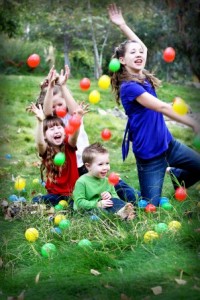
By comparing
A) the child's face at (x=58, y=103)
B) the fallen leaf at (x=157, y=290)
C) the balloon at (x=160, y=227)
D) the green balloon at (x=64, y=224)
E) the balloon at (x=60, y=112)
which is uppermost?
the child's face at (x=58, y=103)

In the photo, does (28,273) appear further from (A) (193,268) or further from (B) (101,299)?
(A) (193,268)

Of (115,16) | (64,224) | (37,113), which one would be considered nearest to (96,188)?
(64,224)

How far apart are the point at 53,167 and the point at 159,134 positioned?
0.60 metres

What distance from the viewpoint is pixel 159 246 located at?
2.05 m

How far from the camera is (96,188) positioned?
2752 millimetres

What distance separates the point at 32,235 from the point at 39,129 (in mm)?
622

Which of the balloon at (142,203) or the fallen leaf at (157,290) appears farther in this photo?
the balloon at (142,203)

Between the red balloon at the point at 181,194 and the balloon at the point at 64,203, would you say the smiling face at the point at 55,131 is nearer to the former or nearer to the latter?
the balloon at the point at 64,203

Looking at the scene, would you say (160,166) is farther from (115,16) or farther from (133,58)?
(115,16)

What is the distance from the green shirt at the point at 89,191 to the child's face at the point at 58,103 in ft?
1.64

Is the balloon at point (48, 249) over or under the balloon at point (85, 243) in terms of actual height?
under

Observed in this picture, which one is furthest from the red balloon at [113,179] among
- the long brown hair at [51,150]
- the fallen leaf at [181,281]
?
the fallen leaf at [181,281]

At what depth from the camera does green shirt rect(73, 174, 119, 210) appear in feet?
8.79

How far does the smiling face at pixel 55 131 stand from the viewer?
2.98m
